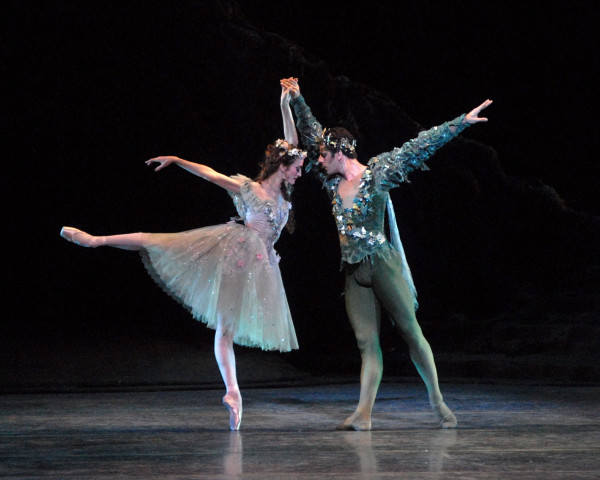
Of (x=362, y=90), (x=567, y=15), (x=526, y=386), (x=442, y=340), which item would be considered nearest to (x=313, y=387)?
(x=526, y=386)

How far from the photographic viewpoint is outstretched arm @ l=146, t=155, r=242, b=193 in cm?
363

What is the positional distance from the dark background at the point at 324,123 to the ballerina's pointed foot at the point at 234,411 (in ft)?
9.52

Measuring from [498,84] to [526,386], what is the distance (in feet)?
8.08

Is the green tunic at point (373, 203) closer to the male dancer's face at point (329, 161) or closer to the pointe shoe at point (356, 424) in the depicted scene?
the male dancer's face at point (329, 161)

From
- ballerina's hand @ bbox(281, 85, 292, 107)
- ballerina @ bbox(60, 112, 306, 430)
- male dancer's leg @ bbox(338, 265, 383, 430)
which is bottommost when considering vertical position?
male dancer's leg @ bbox(338, 265, 383, 430)

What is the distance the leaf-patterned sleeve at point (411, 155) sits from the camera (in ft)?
11.0

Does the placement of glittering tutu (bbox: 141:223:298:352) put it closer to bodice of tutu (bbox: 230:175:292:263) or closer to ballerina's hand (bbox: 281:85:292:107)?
A: bodice of tutu (bbox: 230:175:292:263)

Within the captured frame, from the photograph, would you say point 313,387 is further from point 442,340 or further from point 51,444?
point 51,444

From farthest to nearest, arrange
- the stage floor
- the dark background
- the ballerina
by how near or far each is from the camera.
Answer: the dark background < the ballerina < the stage floor

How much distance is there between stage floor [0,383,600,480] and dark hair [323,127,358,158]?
1.10 metres

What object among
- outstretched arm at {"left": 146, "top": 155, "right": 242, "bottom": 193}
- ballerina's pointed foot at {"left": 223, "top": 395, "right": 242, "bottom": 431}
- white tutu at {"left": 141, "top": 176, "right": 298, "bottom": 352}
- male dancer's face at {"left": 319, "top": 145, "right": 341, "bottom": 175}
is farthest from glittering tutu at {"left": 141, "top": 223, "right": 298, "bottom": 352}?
male dancer's face at {"left": 319, "top": 145, "right": 341, "bottom": 175}

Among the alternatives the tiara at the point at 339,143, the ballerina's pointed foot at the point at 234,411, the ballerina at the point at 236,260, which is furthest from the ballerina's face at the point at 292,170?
the ballerina's pointed foot at the point at 234,411

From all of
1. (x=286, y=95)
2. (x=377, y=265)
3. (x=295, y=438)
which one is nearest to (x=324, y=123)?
(x=286, y=95)

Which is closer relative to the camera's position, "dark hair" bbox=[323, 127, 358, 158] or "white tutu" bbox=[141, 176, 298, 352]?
"dark hair" bbox=[323, 127, 358, 158]
